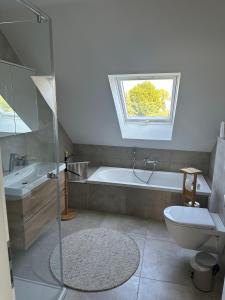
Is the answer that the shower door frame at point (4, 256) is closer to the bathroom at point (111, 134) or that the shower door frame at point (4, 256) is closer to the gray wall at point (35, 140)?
the bathroom at point (111, 134)

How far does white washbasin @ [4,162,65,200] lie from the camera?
202cm

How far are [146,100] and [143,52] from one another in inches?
41.7

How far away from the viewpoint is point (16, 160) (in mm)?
2443

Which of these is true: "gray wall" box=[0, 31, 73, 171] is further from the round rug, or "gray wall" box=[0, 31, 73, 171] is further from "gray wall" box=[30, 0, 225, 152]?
the round rug

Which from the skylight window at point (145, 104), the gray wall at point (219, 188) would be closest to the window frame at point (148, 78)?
the skylight window at point (145, 104)

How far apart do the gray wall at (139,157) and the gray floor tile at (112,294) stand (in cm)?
214

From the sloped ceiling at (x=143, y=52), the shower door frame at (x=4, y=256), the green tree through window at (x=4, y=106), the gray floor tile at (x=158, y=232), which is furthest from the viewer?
the gray floor tile at (x=158, y=232)

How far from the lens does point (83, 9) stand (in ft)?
6.60

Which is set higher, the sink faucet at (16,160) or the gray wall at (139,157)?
the sink faucet at (16,160)

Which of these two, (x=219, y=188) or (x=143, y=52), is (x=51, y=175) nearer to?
(x=143, y=52)

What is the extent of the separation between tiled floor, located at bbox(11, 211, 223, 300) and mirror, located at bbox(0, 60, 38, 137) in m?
1.28

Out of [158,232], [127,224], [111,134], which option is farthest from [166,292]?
[111,134]

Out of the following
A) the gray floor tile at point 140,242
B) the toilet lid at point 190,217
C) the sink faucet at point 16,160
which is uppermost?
the sink faucet at point 16,160

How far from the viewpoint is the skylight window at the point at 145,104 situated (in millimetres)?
3014
